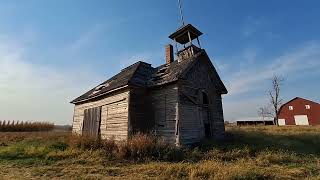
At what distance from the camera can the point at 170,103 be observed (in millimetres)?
15562

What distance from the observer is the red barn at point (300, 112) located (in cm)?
5397

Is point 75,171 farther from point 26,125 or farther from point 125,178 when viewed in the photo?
point 26,125

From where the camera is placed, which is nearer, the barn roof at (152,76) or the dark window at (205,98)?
the barn roof at (152,76)

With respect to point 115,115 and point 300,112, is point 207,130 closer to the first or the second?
point 115,115

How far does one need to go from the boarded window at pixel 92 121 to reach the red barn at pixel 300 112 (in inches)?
2032

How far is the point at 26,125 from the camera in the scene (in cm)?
3712

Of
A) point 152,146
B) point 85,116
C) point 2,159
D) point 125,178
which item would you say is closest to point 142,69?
point 85,116

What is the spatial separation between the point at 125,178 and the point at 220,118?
12.3 m

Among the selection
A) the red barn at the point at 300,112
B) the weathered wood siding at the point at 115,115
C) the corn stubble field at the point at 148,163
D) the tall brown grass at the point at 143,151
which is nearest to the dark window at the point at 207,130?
the corn stubble field at the point at 148,163

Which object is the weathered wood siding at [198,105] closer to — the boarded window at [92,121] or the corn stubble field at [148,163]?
the corn stubble field at [148,163]

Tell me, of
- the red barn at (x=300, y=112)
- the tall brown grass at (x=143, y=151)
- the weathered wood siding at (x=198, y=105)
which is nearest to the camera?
the tall brown grass at (x=143, y=151)

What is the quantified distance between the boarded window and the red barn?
51624 millimetres

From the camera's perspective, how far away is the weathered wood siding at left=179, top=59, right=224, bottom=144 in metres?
15.3

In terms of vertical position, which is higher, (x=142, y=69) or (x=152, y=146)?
(x=142, y=69)
